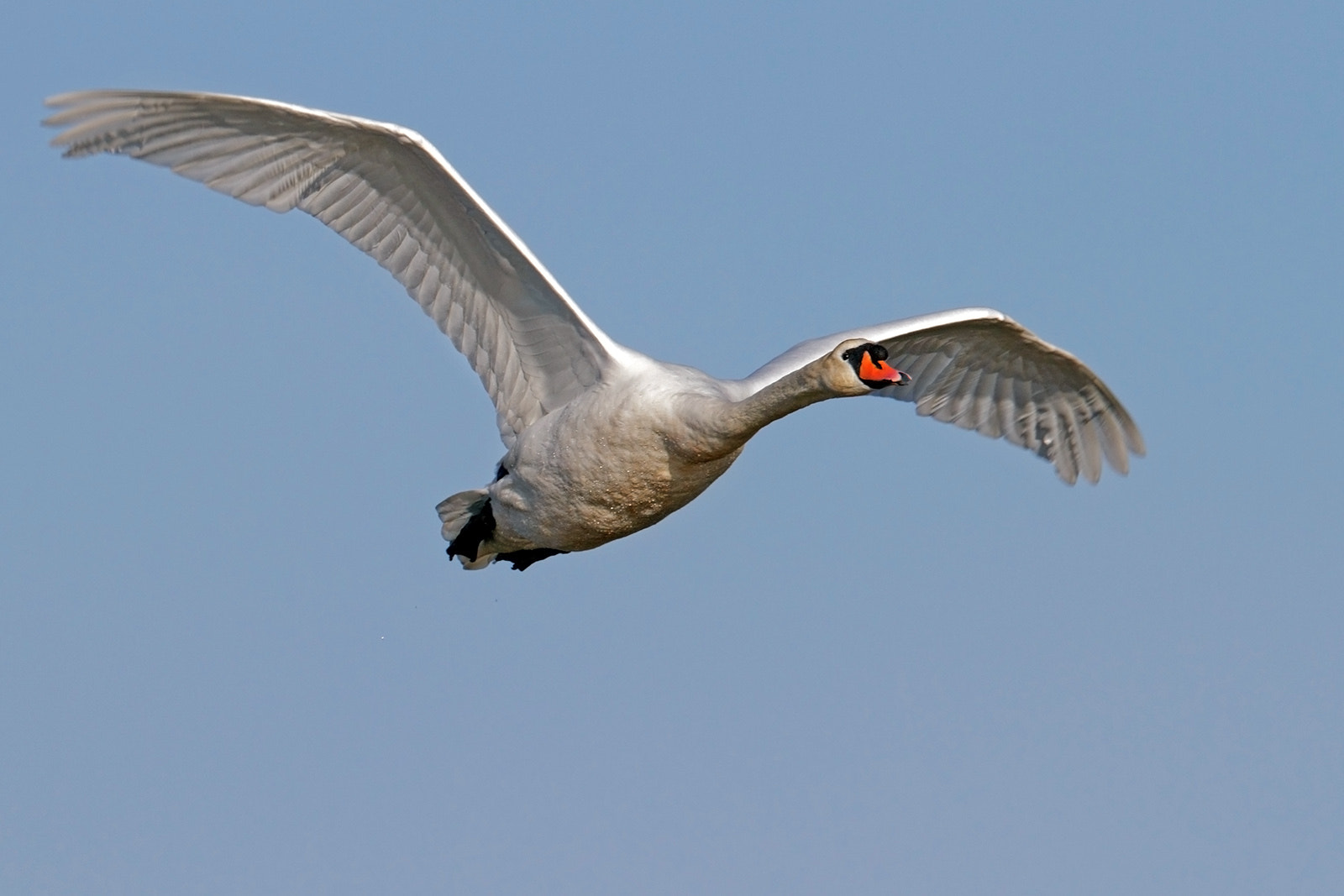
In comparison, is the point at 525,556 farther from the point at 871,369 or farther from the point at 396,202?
the point at 871,369

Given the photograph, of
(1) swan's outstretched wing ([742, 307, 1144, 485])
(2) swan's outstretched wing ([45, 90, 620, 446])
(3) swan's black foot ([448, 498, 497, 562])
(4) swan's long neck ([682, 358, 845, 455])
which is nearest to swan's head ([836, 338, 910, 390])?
(4) swan's long neck ([682, 358, 845, 455])

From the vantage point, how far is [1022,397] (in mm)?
15008

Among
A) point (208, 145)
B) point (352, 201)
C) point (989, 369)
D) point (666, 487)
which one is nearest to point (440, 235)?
point (352, 201)

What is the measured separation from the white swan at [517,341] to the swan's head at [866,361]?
1 centimetres

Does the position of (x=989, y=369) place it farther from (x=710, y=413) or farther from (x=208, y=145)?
(x=208, y=145)

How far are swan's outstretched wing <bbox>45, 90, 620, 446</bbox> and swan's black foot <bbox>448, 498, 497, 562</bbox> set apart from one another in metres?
0.72

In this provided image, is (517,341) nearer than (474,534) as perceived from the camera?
Yes

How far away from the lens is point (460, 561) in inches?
573

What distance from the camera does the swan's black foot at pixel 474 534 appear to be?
558 inches

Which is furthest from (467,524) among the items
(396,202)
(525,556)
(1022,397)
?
(1022,397)

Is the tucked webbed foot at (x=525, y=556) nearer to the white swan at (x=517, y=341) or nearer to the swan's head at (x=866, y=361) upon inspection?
the white swan at (x=517, y=341)

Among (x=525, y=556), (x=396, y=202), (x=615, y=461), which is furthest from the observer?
(x=525, y=556)

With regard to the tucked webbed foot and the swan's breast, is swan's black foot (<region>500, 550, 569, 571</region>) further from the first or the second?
the swan's breast

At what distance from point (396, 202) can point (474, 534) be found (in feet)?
9.47
